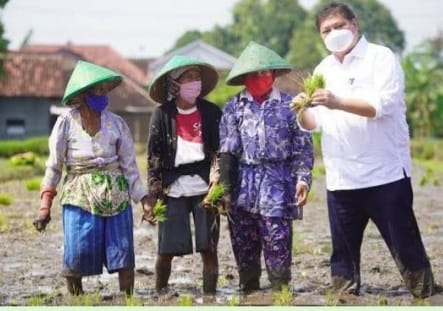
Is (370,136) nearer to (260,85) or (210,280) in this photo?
(260,85)

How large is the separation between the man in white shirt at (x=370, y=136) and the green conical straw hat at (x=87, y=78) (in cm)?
130

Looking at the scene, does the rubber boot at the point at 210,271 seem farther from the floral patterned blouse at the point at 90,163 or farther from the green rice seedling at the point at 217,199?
the floral patterned blouse at the point at 90,163

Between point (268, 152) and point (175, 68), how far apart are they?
878 mm

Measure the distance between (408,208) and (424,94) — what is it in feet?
119

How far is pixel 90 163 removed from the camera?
6.72 metres

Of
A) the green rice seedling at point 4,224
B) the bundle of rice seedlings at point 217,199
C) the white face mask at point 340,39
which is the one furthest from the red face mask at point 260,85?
the green rice seedling at point 4,224

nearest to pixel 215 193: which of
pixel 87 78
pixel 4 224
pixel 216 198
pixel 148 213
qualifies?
pixel 216 198

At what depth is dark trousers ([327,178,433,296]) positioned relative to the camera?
657 centimetres

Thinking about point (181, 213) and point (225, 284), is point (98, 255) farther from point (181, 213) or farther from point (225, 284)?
point (225, 284)

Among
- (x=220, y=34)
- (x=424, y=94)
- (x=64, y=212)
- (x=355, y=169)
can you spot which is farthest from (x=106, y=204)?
(x=220, y=34)

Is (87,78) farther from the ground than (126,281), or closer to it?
farther from the ground

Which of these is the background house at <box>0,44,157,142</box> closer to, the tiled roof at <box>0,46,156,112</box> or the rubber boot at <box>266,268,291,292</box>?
the tiled roof at <box>0,46,156,112</box>

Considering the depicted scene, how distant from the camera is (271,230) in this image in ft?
22.4

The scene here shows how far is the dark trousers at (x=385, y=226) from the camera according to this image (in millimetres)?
6566
